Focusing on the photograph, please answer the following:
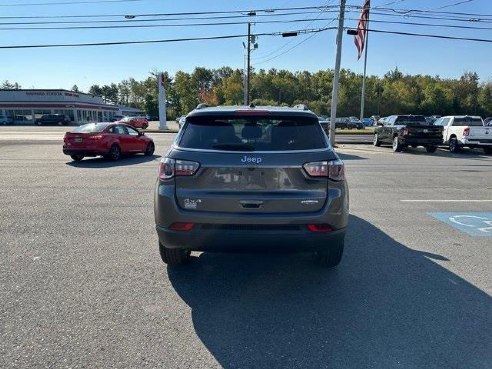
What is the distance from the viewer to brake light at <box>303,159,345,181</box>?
3.48m

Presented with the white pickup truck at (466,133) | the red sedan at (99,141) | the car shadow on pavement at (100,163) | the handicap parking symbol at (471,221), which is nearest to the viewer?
the handicap parking symbol at (471,221)

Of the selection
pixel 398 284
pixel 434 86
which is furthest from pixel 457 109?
pixel 398 284

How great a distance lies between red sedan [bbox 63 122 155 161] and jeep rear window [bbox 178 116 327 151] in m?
11.4

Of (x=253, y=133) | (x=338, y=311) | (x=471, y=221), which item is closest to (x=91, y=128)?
(x=253, y=133)

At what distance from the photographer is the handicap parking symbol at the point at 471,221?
5.94m

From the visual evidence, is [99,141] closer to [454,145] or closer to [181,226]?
[181,226]

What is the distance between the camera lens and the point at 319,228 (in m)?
3.50

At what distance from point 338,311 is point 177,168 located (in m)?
1.98

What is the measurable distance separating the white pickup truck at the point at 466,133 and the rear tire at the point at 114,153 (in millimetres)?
16120

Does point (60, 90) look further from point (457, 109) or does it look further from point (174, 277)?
A: point (457, 109)

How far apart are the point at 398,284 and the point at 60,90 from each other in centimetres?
6881

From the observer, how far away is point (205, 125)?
377 centimetres

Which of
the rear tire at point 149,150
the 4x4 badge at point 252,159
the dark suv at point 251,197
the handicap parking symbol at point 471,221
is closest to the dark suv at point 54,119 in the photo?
the rear tire at point 149,150

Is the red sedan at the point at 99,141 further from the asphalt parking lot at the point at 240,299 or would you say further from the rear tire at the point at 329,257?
the rear tire at the point at 329,257
